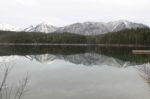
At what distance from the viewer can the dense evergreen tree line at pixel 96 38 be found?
102250mm

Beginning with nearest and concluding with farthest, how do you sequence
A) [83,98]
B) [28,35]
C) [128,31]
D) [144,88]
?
[83,98], [144,88], [128,31], [28,35]

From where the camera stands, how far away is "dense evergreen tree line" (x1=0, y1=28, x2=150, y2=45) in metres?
102

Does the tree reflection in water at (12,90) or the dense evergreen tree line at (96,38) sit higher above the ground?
the tree reflection in water at (12,90)

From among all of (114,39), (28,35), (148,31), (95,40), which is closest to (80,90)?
(148,31)

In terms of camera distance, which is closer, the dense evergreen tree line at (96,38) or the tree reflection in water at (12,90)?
the tree reflection in water at (12,90)

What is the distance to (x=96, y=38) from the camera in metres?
144

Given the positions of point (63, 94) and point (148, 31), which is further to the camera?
point (148, 31)

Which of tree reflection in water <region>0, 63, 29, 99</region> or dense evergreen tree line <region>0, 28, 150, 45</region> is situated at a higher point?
tree reflection in water <region>0, 63, 29, 99</region>

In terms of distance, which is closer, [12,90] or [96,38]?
[12,90]

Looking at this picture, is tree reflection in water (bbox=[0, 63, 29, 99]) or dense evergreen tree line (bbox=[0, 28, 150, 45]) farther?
dense evergreen tree line (bbox=[0, 28, 150, 45])

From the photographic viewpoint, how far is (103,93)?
15.0m

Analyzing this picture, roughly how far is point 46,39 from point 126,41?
50.6 metres

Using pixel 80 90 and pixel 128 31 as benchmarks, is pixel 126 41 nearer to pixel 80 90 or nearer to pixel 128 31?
pixel 128 31

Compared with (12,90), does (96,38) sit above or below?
below
